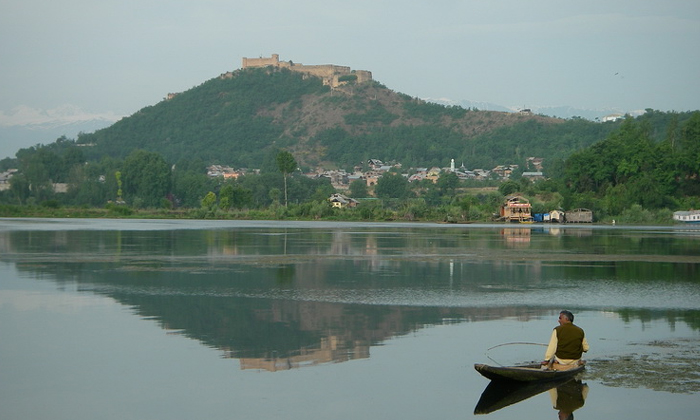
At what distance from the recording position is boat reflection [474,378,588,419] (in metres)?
13.0

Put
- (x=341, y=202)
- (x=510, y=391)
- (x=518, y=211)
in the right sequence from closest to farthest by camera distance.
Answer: (x=510, y=391) → (x=518, y=211) → (x=341, y=202)

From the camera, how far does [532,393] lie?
44.9ft

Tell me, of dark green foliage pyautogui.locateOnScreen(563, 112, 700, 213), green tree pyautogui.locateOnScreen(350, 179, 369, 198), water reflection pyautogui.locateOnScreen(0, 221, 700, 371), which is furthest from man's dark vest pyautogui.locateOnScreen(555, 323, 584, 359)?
green tree pyautogui.locateOnScreen(350, 179, 369, 198)

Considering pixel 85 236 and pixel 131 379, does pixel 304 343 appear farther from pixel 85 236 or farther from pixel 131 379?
pixel 85 236

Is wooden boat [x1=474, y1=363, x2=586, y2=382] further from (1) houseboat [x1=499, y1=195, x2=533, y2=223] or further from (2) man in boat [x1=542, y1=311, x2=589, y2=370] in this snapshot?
(1) houseboat [x1=499, y1=195, x2=533, y2=223]

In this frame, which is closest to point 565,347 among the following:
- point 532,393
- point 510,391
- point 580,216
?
point 532,393

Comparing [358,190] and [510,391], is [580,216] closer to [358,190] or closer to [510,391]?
[358,190]

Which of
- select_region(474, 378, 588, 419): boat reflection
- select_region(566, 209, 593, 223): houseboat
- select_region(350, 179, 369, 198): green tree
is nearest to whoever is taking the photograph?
select_region(474, 378, 588, 419): boat reflection

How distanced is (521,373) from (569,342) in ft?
3.76

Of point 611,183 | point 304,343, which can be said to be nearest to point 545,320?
point 304,343

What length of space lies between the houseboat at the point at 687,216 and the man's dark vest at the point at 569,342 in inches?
3032

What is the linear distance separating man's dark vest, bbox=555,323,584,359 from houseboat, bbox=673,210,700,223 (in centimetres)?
7700

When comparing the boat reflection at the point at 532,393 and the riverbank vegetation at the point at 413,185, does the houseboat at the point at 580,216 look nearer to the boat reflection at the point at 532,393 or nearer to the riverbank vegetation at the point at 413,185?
the riverbank vegetation at the point at 413,185

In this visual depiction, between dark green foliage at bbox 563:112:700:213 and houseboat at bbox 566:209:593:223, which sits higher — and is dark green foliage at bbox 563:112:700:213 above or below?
above
